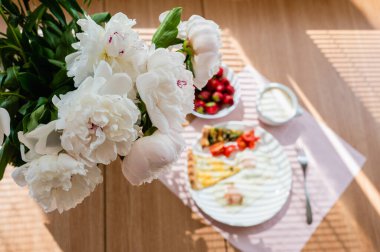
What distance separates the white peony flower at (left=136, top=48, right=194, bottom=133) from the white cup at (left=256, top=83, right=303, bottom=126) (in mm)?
611

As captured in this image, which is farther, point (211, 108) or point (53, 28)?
point (211, 108)

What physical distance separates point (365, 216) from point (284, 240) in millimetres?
215

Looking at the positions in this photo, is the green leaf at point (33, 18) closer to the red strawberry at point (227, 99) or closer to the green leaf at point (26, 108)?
the green leaf at point (26, 108)

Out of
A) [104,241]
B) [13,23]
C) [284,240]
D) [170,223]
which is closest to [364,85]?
[284,240]

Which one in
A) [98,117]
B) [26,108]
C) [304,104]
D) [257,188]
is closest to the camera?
[98,117]

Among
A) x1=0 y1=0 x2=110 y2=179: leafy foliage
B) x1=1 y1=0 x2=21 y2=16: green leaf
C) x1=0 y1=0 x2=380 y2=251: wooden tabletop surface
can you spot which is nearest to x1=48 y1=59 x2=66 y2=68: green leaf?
x1=0 y1=0 x2=110 y2=179: leafy foliage

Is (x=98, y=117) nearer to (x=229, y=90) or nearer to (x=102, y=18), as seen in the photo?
(x=102, y=18)

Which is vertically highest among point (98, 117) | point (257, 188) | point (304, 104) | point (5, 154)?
point (98, 117)

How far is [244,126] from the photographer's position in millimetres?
1030

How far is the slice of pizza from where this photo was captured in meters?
0.99

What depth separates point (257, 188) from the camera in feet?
3.26

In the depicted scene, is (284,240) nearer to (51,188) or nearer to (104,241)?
(104,241)

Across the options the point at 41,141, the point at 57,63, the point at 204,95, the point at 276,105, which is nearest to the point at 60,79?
the point at 57,63

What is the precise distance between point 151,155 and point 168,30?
17cm
